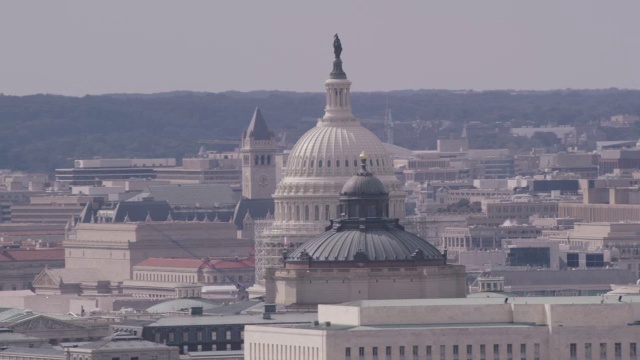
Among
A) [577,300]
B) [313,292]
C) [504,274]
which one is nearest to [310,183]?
[504,274]

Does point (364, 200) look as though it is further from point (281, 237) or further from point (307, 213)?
point (281, 237)

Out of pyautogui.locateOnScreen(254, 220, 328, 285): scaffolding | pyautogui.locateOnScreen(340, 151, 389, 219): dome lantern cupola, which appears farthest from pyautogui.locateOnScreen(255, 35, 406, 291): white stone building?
pyautogui.locateOnScreen(340, 151, 389, 219): dome lantern cupola

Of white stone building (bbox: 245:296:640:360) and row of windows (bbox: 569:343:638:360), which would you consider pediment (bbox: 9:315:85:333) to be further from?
row of windows (bbox: 569:343:638:360)

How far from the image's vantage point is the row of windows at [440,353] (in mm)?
125875

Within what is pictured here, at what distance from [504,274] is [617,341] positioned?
70.3m

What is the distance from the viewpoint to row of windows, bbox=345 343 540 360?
126 meters

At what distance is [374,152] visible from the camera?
604 ft

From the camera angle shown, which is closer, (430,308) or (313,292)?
(430,308)

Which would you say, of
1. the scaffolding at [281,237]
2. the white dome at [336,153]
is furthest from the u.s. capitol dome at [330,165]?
the scaffolding at [281,237]

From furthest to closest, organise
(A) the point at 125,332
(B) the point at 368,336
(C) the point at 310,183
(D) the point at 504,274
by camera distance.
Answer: (D) the point at 504,274 < (C) the point at 310,183 < (A) the point at 125,332 < (B) the point at 368,336

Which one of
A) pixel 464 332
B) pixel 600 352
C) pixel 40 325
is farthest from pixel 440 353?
pixel 40 325

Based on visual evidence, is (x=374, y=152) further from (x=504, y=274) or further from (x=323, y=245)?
(x=323, y=245)

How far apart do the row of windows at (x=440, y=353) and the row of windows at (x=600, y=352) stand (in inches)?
43.5

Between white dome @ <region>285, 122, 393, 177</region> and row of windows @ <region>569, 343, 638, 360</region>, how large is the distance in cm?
5398
